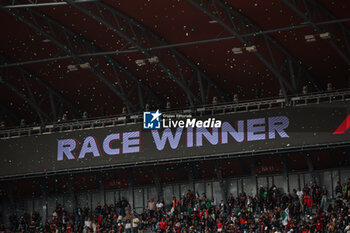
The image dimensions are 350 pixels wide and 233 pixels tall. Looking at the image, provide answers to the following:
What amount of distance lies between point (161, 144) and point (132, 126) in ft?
7.50

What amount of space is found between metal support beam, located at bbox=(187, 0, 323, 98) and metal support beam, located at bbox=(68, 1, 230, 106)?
4.31 metres

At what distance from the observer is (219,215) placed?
42125 mm

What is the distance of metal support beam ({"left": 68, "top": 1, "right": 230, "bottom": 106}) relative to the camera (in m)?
40.5

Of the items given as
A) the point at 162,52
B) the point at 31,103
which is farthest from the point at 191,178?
the point at 31,103

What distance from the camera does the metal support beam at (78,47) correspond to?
4262cm

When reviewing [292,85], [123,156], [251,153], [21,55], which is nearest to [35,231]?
[123,156]

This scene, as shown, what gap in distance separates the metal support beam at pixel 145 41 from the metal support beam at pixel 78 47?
8.87 ft

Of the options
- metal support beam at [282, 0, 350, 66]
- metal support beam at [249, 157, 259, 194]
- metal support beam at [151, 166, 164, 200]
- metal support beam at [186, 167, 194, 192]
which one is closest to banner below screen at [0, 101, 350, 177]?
metal support beam at [151, 166, 164, 200]

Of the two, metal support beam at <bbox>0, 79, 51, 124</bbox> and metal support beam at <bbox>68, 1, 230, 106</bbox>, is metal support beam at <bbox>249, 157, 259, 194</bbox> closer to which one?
metal support beam at <bbox>68, 1, 230, 106</bbox>

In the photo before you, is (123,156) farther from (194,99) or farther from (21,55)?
(21,55)

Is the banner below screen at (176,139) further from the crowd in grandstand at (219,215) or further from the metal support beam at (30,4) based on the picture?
the metal support beam at (30,4)

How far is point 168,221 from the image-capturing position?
43000 mm

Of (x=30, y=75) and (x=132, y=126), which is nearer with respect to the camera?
(x=132, y=126)

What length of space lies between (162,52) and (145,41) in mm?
1590
